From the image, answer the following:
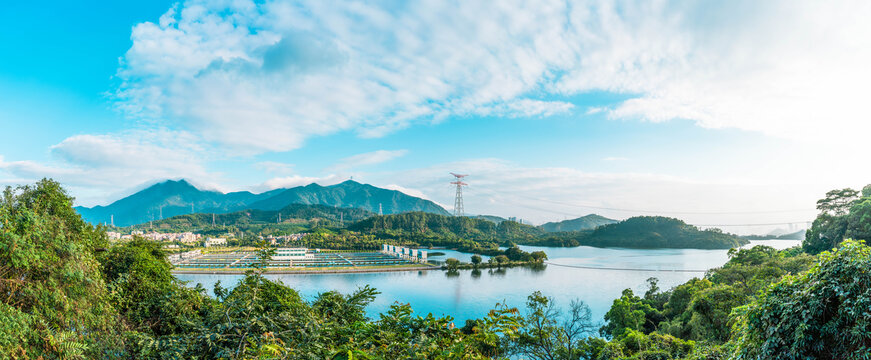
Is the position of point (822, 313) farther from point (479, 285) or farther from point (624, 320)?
point (479, 285)

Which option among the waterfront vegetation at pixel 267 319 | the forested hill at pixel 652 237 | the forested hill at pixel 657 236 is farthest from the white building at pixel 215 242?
the forested hill at pixel 657 236

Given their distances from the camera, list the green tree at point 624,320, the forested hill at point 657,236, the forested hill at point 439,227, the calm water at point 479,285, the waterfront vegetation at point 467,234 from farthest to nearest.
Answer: the forested hill at point 439,227, the forested hill at point 657,236, the waterfront vegetation at point 467,234, the calm water at point 479,285, the green tree at point 624,320

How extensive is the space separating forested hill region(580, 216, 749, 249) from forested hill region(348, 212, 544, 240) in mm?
15373

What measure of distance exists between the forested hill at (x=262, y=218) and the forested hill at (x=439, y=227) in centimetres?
2351

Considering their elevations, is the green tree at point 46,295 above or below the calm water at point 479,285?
above

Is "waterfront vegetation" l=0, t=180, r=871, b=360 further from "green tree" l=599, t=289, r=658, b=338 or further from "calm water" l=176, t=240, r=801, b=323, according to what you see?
"calm water" l=176, t=240, r=801, b=323

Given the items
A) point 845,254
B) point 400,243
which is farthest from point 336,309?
point 400,243

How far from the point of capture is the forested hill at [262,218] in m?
94.5

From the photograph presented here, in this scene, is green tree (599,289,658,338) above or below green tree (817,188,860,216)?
below

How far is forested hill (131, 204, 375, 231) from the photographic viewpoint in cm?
9450

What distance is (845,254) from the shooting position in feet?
7.20

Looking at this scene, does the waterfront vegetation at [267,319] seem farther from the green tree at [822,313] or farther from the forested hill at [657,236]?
the forested hill at [657,236]

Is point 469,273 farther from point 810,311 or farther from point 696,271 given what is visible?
point 810,311

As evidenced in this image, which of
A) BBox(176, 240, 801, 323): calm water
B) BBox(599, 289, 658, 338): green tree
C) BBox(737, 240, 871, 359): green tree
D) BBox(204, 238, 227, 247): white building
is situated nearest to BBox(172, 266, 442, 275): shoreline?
BBox(176, 240, 801, 323): calm water
